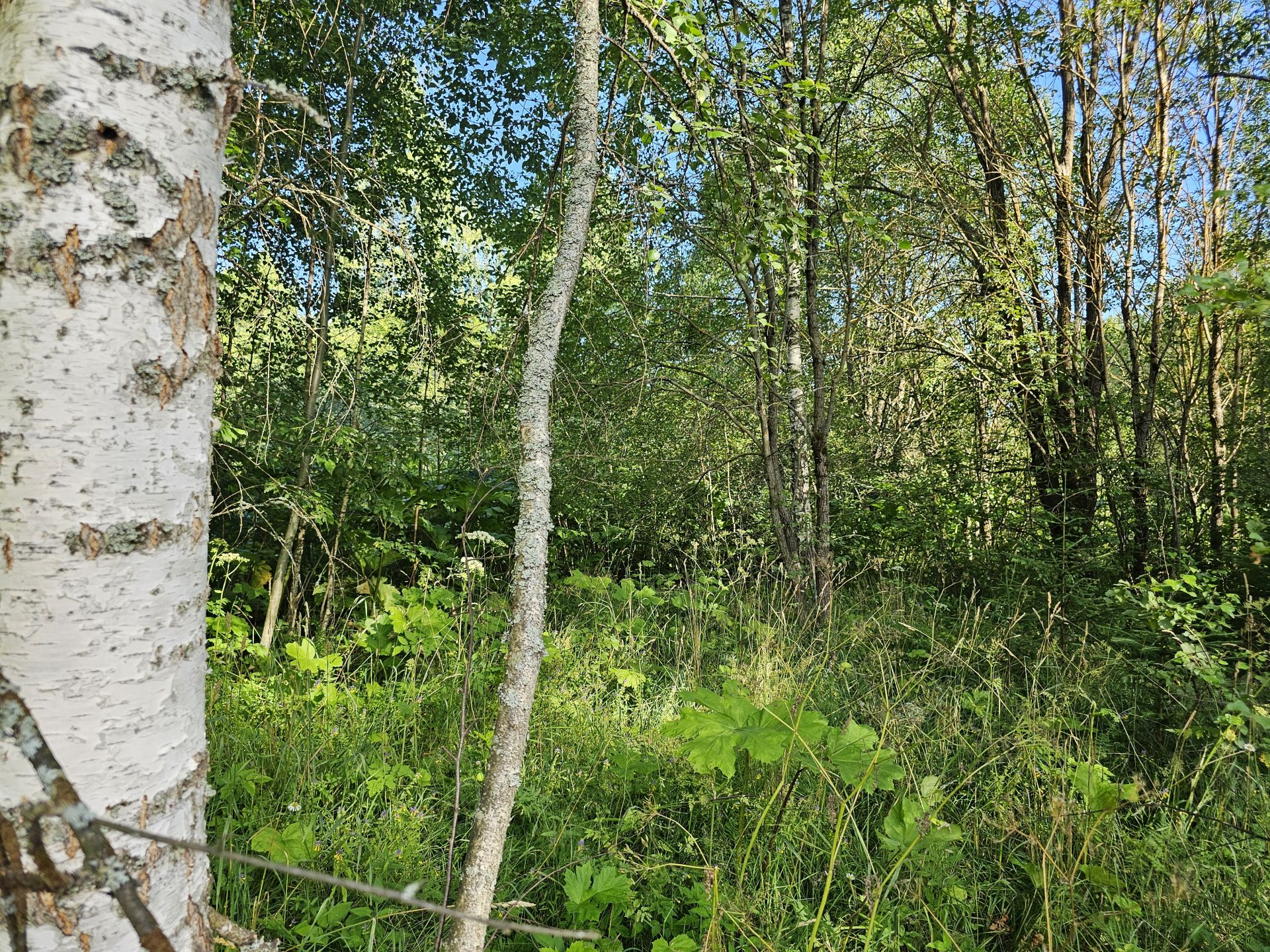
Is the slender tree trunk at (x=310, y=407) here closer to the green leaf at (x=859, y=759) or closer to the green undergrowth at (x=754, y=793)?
the green undergrowth at (x=754, y=793)

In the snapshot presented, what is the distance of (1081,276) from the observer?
16.2 feet

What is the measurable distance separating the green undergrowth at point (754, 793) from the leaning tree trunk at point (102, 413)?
0.69 m

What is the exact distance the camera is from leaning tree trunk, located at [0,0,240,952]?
2.48ft

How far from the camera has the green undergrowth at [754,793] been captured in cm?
181

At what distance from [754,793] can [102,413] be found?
2.11 metres

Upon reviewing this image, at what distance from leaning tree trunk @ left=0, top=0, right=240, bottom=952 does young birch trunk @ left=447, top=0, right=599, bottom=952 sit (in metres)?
0.69

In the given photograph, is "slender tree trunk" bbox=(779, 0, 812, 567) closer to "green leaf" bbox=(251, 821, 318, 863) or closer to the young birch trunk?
the young birch trunk

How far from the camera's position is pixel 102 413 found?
787 mm

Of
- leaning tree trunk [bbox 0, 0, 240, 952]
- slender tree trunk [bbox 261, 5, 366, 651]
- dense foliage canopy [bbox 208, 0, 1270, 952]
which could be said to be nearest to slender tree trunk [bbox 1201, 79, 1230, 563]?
dense foliage canopy [bbox 208, 0, 1270, 952]

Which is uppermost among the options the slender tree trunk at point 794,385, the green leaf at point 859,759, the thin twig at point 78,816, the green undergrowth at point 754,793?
the slender tree trunk at point 794,385

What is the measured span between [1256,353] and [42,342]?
6.03m

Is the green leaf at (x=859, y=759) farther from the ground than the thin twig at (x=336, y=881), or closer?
closer

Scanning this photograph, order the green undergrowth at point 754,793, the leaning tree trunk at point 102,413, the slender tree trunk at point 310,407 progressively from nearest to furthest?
the leaning tree trunk at point 102,413 → the green undergrowth at point 754,793 → the slender tree trunk at point 310,407

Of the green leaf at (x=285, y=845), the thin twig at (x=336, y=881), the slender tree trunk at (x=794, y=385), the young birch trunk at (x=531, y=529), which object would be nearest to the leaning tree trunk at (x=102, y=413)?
the thin twig at (x=336, y=881)
